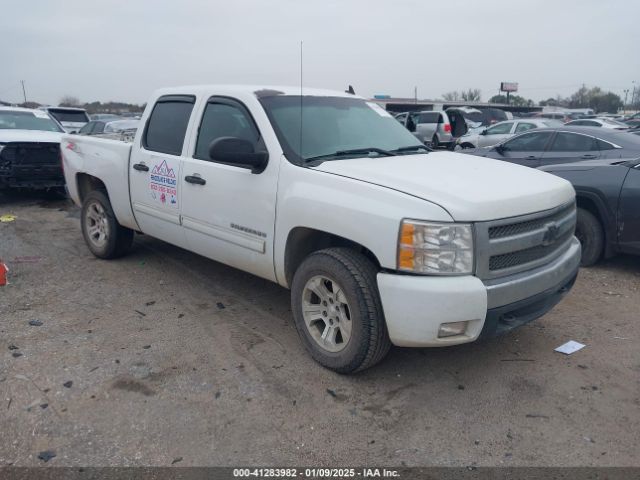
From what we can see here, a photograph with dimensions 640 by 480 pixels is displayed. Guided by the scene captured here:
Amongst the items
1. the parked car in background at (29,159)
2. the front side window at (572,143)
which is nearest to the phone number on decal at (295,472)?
the front side window at (572,143)

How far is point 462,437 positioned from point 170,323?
251cm

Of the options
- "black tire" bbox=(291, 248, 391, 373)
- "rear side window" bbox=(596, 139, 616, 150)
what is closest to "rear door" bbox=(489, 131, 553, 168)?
"rear side window" bbox=(596, 139, 616, 150)

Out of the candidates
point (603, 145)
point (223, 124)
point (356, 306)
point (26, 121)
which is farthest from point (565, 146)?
point (26, 121)

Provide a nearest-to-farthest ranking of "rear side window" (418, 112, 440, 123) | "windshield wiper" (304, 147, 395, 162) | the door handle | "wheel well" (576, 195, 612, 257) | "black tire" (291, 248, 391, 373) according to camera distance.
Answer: "black tire" (291, 248, 391, 373), "windshield wiper" (304, 147, 395, 162), the door handle, "wheel well" (576, 195, 612, 257), "rear side window" (418, 112, 440, 123)

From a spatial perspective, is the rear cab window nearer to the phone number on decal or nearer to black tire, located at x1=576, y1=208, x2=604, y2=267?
the phone number on decal

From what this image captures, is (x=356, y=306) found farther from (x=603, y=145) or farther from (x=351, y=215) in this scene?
(x=603, y=145)

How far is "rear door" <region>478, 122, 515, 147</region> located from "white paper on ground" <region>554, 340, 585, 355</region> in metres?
13.4

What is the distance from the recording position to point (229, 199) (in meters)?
4.19

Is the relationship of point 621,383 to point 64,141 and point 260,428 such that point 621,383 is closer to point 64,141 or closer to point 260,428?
point 260,428

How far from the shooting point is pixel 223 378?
11.8ft

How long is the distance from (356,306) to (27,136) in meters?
8.62

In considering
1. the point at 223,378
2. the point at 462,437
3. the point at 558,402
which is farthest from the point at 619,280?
the point at 223,378

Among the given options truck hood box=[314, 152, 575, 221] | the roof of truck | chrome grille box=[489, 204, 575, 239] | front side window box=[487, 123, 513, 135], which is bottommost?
front side window box=[487, 123, 513, 135]

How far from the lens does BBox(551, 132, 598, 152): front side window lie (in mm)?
8656
